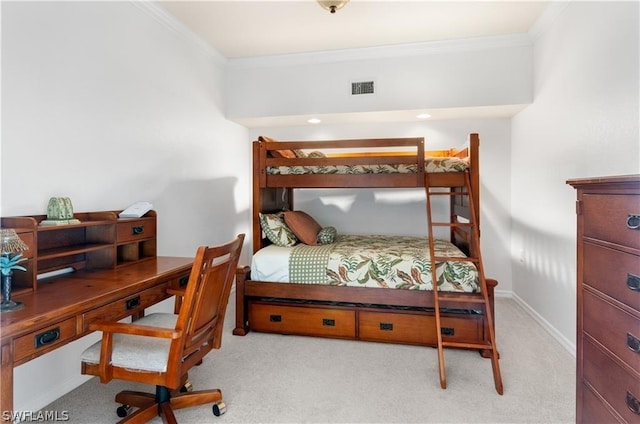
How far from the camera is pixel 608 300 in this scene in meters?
1.21

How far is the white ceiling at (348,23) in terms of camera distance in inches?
109

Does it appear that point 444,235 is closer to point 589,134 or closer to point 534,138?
point 534,138

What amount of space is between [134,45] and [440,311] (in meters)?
3.13

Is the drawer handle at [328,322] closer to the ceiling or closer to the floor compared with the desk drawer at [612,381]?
closer to the floor

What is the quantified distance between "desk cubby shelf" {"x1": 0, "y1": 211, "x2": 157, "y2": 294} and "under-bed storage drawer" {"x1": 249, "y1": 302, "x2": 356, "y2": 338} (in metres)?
1.04

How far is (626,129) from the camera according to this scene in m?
1.91

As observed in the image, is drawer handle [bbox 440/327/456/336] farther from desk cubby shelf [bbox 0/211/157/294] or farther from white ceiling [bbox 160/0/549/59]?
white ceiling [bbox 160/0/549/59]

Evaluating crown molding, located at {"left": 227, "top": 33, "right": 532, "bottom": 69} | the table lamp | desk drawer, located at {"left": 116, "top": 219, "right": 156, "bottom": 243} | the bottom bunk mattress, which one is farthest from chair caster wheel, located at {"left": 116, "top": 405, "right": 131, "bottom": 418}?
crown molding, located at {"left": 227, "top": 33, "right": 532, "bottom": 69}

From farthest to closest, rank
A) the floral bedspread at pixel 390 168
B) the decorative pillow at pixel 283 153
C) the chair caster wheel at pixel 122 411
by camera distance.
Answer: the decorative pillow at pixel 283 153
the floral bedspread at pixel 390 168
the chair caster wheel at pixel 122 411

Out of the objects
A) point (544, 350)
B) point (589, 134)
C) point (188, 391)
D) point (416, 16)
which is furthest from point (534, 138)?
point (188, 391)

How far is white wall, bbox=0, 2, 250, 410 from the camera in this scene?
1789 millimetres

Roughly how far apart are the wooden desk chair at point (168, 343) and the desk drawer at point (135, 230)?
2.20 feet

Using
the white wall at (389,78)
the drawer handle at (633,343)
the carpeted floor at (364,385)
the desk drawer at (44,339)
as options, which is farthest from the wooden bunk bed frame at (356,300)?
the desk drawer at (44,339)

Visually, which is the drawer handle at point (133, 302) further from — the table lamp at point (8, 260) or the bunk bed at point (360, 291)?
the bunk bed at point (360, 291)
